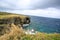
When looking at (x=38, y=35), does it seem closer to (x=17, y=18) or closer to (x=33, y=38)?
(x=33, y=38)

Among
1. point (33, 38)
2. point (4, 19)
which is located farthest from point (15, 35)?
point (4, 19)

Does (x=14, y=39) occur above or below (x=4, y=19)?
above

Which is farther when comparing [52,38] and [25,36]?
[52,38]

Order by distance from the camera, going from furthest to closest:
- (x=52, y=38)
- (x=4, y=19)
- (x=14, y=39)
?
(x=4, y=19), (x=52, y=38), (x=14, y=39)

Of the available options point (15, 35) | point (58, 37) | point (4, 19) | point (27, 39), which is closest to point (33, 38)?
point (27, 39)

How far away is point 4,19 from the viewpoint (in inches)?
2854

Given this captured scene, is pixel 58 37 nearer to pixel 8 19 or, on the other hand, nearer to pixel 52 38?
pixel 52 38

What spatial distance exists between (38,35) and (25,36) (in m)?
0.66

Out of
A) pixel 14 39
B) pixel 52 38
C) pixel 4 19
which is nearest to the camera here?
pixel 14 39

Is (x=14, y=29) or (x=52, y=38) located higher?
(x=14, y=29)

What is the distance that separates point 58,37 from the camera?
9.28m

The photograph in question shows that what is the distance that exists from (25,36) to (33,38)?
41 cm

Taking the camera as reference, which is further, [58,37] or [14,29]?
[58,37]

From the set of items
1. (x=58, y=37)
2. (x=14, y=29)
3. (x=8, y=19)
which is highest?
(x=14, y=29)
